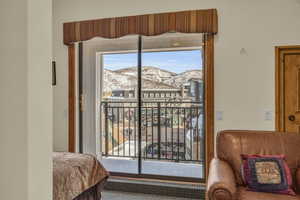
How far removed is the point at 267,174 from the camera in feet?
7.72

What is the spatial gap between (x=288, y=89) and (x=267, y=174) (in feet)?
4.95

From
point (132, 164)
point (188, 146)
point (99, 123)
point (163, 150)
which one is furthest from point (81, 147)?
point (188, 146)

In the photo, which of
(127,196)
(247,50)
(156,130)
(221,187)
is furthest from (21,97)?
(156,130)

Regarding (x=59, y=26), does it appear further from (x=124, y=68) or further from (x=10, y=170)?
(x=10, y=170)

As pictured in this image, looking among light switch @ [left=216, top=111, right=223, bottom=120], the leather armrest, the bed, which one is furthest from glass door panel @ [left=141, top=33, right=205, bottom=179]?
the leather armrest

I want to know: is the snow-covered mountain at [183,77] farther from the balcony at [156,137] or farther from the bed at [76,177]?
the bed at [76,177]

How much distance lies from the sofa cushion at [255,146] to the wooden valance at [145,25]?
1.45 m

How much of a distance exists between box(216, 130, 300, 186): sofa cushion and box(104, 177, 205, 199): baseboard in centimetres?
94

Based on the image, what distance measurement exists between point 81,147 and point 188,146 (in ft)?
5.47

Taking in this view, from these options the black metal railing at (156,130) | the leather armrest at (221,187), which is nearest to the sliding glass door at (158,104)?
the black metal railing at (156,130)

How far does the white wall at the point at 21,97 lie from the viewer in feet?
2.43

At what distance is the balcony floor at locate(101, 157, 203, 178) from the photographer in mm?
3971

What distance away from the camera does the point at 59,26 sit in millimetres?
4211

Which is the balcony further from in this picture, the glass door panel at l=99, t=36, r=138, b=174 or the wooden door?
the wooden door
